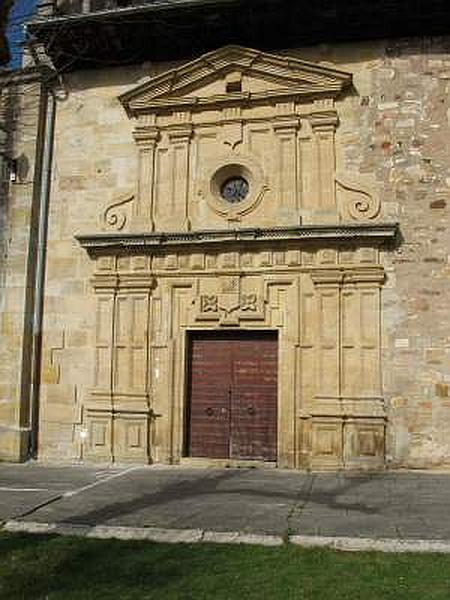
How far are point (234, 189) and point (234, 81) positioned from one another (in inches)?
68.7

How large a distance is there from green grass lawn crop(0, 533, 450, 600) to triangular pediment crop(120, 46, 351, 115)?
7555mm

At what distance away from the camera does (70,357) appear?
11.4 metres

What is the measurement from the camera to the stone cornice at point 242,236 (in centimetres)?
1033

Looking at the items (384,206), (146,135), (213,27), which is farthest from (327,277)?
(213,27)

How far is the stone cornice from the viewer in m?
10.3

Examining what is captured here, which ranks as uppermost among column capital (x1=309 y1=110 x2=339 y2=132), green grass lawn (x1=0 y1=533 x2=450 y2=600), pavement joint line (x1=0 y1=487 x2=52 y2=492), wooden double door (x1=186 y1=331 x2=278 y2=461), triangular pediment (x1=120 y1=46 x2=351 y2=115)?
triangular pediment (x1=120 y1=46 x2=351 y2=115)

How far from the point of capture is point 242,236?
35.3 ft

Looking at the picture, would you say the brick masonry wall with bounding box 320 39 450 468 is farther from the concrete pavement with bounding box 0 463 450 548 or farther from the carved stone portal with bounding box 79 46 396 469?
the concrete pavement with bounding box 0 463 450 548

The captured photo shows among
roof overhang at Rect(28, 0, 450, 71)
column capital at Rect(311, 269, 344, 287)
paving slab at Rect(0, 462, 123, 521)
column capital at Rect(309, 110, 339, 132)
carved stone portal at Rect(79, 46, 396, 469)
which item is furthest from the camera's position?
column capital at Rect(309, 110, 339, 132)

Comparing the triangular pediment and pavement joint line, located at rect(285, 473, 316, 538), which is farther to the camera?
the triangular pediment

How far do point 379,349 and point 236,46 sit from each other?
5305 millimetres

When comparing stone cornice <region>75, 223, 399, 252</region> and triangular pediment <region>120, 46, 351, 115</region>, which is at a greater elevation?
triangular pediment <region>120, 46, 351, 115</region>

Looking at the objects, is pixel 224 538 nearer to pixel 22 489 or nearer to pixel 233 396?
pixel 22 489

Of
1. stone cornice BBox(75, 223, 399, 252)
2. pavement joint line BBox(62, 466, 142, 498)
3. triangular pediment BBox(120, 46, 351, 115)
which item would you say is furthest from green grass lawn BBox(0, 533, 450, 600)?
triangular pediment BBox(120, 46, 351, 115)
